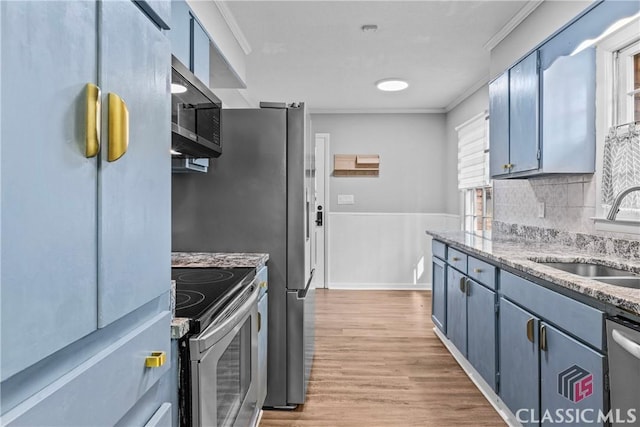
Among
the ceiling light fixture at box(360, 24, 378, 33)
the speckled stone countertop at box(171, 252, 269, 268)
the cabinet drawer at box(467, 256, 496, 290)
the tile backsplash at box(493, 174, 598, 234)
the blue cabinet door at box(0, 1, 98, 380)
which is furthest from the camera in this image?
the ceiling light fixture at box(360, 24, 378, 33)

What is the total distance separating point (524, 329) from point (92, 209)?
1887 millimetres

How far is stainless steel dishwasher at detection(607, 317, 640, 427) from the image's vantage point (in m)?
1.19

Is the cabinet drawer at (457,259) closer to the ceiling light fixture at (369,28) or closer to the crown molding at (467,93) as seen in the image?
the ceiling light fixture at (369,28)

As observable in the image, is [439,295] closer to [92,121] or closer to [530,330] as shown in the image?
[530,330]

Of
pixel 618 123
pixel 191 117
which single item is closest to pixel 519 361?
pixel 618 123

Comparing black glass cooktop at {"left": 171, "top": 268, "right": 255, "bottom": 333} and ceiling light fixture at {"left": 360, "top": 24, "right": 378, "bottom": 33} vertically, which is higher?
ceiling light fixture at {"left": 360, "top": 24, "right": 378, "bottom": 33}

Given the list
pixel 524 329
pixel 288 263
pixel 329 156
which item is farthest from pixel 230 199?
pixel 329 156

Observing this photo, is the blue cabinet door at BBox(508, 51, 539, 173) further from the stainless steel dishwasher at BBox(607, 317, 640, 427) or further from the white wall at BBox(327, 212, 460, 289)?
the white wall at BBox(327, 212, 460, 289)

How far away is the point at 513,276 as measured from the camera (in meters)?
1.97

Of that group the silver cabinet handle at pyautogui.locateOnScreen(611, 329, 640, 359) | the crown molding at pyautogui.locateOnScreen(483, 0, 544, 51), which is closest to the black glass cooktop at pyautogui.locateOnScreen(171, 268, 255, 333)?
the silver cabinet handle at pyautogui.locateOnScreen(611, 329, 640, 359)

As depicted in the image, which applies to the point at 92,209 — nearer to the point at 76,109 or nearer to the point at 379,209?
the point at 76,109

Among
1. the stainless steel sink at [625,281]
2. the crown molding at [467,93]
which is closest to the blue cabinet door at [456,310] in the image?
the stainless steel sink at [625,281]

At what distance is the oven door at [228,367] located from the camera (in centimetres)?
111

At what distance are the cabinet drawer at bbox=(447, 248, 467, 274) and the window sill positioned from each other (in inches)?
30.0
